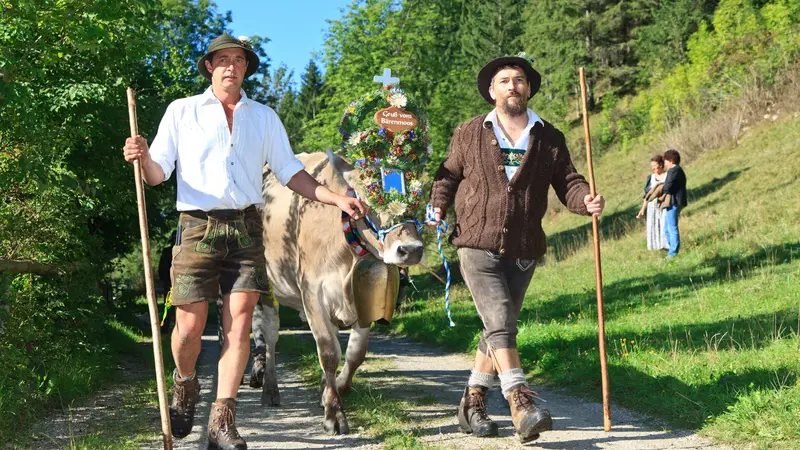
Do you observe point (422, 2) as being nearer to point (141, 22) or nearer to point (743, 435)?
point (141, 22)

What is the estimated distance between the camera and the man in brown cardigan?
5215mm

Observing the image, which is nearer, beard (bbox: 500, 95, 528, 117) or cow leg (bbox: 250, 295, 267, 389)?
beard (bbox: 500, 95, 528, 117)

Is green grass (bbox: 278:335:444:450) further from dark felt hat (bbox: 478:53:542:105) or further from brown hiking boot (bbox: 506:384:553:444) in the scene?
dark felt hat (bbox: 478:53:542:105)

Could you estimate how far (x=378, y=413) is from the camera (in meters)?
6.04

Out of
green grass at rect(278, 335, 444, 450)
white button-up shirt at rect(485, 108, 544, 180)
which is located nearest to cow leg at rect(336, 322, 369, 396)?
green grass at rect(278, 335, 444, 450)

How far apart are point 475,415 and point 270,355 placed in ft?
8.61

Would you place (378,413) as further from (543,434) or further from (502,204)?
(502,204)

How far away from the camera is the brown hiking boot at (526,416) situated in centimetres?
474

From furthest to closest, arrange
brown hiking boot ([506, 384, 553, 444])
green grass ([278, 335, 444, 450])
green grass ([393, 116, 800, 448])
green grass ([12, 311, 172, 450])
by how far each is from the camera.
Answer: green grass ([393, 116, 800, 448])
green grass ([12, 311, 172, 450])
green grass ([278, 335, 444, 450])
brown hiking boot ([506, 384, 553, 444])

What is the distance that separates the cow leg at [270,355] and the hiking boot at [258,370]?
6 centimetres

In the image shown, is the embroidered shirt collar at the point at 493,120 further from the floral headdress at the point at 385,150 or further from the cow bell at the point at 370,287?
the cow bell at the point at 370,287

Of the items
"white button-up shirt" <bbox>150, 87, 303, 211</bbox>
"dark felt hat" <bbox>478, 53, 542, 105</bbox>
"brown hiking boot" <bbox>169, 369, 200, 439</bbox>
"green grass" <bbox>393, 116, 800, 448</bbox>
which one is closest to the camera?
"white button-up shirt" <bbox>150, 87, 303, 211</bbox>

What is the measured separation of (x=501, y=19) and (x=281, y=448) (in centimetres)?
5474

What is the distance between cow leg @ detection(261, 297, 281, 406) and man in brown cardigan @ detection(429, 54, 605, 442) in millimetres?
2185
